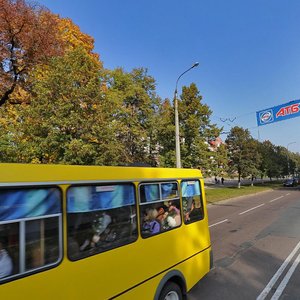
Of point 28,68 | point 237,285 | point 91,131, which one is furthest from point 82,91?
point 237,285

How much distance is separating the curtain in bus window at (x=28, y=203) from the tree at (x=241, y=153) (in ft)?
133

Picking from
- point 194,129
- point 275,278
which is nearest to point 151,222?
point 275,278

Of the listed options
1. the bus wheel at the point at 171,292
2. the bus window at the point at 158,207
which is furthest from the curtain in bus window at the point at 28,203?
the bus wheel at the point at 171,292

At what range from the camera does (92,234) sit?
10.2ft

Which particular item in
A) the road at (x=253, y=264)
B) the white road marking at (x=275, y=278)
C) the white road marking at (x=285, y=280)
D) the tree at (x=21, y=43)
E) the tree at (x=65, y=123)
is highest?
the tree at (x=21, y=43)

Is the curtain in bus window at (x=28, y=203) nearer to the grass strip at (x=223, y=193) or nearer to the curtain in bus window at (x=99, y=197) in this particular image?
the curtain in bus window at (x=99, y=197)

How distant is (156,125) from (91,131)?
12.0m

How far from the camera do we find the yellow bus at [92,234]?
7.96ft

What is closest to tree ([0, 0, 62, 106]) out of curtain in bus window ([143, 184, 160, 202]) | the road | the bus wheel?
the road

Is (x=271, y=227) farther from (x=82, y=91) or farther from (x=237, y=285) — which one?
(x=82, y=91)

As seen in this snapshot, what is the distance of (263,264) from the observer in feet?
22.6

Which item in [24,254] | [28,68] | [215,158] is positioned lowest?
[24,254]

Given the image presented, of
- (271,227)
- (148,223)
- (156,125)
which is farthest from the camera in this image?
(156,125)

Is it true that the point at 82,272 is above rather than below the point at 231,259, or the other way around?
above
